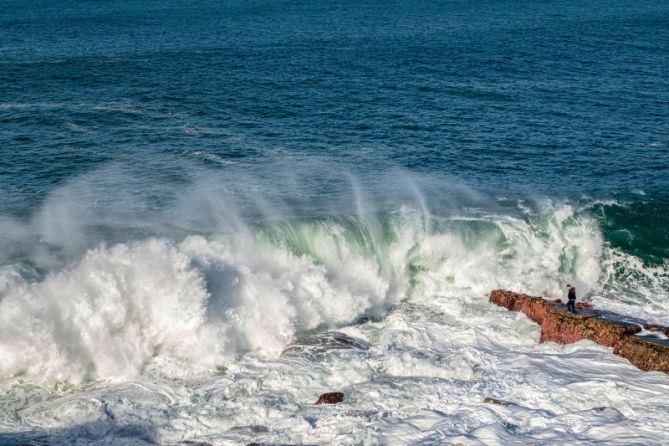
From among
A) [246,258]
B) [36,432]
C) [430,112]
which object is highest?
[430,112]

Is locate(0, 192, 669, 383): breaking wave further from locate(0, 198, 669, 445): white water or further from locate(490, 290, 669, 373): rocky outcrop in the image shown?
locate(490, 290, 669, 373): rocky outcrop

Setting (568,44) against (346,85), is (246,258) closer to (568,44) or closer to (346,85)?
(346,85)

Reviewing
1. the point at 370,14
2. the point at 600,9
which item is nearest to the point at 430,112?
the point at 370,14

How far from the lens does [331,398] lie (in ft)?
93.2

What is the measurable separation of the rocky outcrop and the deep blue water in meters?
9.92

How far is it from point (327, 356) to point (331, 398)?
145 inches

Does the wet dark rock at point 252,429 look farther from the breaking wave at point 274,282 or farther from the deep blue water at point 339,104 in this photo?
the deep blue water at point 339,104

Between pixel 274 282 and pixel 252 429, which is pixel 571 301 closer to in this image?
pixel 274 282

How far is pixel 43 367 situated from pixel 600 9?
99451 mm

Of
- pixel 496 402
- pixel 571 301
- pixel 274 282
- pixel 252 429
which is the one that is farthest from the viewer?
pixel 274 282

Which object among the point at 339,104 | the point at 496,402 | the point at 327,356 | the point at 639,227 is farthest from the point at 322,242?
the point at 339,104

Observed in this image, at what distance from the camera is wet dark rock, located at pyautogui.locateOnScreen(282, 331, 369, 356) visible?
32656 millimetres

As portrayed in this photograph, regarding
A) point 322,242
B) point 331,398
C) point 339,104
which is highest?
point 339,104

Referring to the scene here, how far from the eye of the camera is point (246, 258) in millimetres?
37531
